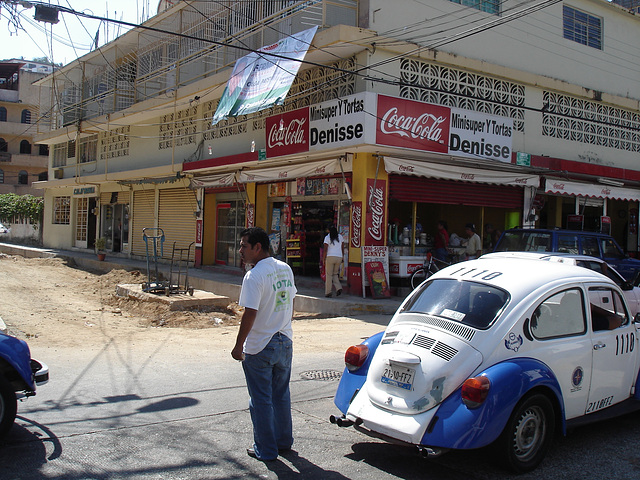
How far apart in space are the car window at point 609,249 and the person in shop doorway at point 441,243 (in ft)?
11.7

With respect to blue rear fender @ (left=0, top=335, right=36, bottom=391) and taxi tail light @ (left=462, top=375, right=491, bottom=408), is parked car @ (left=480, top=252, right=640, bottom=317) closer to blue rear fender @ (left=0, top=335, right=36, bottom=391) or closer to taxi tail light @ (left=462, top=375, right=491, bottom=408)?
taxi tail light @ (left=462, top=375, right=491, bottom=408)

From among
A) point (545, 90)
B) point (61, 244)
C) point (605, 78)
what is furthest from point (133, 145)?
point (605, 78)

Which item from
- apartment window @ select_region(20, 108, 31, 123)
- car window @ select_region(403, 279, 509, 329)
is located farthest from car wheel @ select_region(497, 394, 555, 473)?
apartment window @ select_region(20, 108, 31, 123)

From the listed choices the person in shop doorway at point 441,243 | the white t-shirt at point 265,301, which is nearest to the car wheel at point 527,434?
the white t-shirt at point 265,301

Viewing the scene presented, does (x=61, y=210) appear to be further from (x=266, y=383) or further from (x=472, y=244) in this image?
(x=266, y=383)

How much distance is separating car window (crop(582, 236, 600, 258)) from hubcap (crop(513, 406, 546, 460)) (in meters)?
8.72

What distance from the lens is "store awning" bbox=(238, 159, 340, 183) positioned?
14.3 metres

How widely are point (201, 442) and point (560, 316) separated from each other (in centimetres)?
321

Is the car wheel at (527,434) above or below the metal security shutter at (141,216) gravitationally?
below

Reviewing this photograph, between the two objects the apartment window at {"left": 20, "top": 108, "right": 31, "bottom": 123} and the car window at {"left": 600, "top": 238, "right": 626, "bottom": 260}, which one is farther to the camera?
the apartment window at {"left": 20, "top": 108, "right": 31, "bottom": 123}

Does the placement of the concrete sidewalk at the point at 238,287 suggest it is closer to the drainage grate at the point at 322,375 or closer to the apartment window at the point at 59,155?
the drainage grate at the point at 322,375

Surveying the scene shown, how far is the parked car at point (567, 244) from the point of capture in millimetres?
11734

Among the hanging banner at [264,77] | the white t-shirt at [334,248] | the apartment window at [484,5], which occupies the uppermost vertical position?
the apartment window at [484,5]

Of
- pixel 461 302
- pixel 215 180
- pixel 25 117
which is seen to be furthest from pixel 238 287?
pixel 25 117
